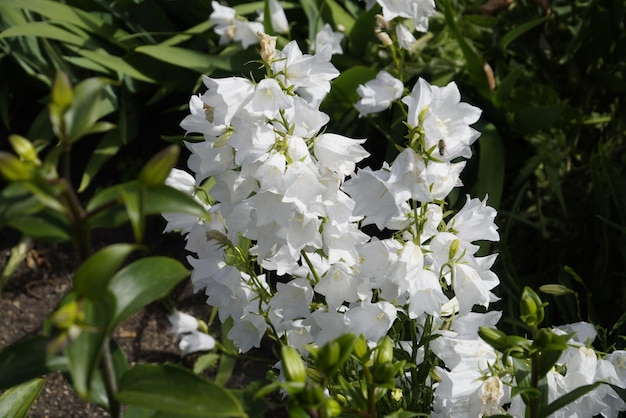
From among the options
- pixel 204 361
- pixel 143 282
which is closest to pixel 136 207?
pixel 143 282

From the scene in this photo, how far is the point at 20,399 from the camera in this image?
98cm

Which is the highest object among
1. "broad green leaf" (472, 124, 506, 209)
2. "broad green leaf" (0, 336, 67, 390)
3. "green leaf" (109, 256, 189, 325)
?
"green leaf" (109, 256, 189, 325)

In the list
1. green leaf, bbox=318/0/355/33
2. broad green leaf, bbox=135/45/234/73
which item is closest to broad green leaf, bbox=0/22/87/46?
broad green leaf, bbox=135/45/234/73

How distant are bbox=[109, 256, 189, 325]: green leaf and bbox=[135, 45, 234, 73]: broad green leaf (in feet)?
4.83

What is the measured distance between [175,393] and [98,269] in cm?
17

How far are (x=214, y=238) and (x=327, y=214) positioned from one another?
0.16 metres

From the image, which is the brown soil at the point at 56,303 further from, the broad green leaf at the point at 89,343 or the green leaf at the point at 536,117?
the broad green leaf at the point at 89,343

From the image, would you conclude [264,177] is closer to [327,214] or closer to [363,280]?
[327,214]

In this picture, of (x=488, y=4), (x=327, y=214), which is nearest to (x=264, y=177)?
(x=327, y=214)

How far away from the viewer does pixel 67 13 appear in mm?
2271

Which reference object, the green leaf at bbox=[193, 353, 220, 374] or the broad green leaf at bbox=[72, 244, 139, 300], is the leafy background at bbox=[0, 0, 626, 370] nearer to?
the green leaf at bbox=[193, 353, 220, 374]

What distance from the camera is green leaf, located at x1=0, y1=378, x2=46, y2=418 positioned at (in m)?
0.96

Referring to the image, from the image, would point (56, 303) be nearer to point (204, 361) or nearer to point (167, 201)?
point (204, 361)

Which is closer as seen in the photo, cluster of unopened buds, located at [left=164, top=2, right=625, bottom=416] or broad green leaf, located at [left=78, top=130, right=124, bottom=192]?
cluster of unopened buds, located at [left=164, top=2, right=625, bottom=416]
